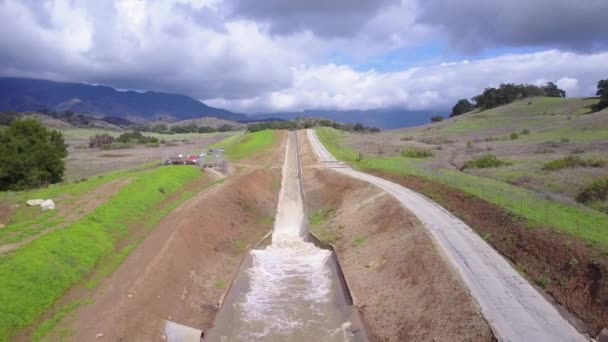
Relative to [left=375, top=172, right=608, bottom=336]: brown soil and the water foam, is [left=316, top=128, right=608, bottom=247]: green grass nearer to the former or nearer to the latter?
[left=375, top=172, right=608, bottom=336]: brown soil

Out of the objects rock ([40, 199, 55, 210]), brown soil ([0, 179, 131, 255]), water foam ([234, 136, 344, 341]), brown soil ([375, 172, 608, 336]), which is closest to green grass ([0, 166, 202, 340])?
brown soil ([0, 179, 131, 255])

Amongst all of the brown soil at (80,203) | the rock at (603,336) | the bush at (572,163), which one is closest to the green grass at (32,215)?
the brown soil at (80,203)

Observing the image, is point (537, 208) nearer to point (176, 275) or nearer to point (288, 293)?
point (288, 293)

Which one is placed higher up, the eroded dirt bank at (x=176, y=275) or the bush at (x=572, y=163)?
the bush at (x=572, y=163)

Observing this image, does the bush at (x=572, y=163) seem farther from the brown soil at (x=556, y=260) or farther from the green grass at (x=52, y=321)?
the green grass at (x=52, y=321)

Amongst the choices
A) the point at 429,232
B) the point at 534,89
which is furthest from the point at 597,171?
the point at 534,89

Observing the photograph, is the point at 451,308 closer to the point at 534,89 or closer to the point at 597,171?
the point at 597,171
